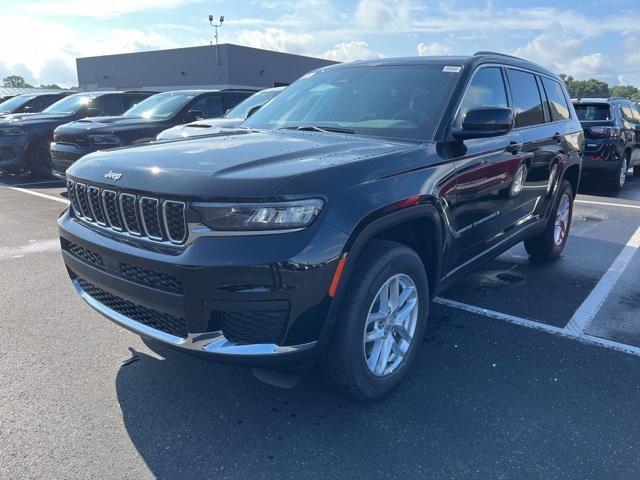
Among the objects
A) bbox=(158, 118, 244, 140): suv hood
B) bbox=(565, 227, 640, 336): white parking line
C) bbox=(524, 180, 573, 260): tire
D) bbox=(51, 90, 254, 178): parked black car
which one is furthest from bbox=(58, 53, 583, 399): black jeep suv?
bbox=(51, 90, 254, 178): parked black car

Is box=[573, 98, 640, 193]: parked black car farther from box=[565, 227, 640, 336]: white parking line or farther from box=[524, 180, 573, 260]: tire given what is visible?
box=[524, 180, 573, 260]: tire

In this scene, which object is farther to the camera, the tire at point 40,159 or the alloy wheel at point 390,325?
the tire at point 40,159

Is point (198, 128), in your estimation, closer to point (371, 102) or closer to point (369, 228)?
point (371, 102)

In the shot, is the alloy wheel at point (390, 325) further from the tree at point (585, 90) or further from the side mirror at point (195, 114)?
the tree at point (585, 90)

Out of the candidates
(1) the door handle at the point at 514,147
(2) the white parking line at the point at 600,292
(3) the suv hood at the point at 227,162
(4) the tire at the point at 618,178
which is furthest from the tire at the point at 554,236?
(4) the tire at the point at 618,178

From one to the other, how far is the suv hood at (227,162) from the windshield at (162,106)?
645 cm

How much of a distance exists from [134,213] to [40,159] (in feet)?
30.5

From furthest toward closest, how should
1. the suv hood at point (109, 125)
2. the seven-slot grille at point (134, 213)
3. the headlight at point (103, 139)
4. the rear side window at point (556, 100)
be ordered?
1. the suv hood at point (109, 125)
2. the headlight at point (103, 139)
3. the rear side window at point (556, 100)
4. the seven-slot grille at point (134, 213)

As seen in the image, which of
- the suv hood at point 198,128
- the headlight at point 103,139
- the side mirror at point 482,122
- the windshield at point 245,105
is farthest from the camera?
the windshield at point 245,105

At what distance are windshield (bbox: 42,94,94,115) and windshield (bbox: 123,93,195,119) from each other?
2.11m

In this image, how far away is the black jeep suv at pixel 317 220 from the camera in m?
2.26

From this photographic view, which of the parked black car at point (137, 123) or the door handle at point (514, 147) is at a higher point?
the door handle at point (514, 147)

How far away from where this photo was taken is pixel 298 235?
225cm

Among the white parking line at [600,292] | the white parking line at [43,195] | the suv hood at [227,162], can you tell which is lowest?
the white parking line at [43,195]
